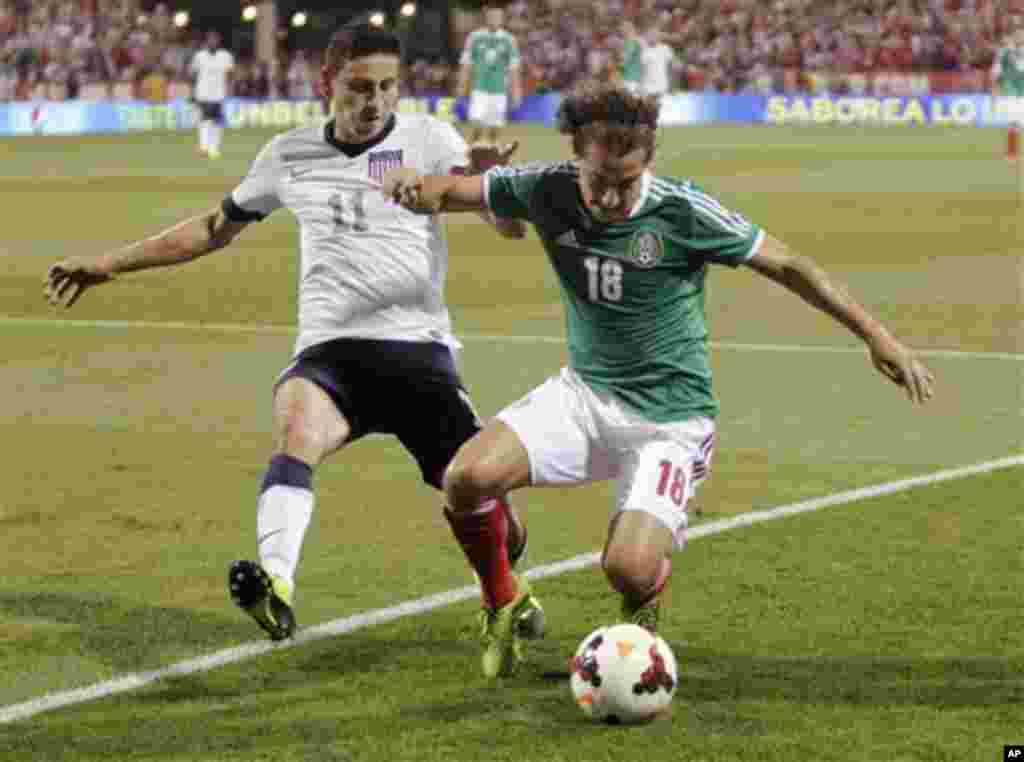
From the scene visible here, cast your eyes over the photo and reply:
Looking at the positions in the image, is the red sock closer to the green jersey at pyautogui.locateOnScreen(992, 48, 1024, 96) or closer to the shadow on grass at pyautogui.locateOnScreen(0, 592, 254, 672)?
the shadow on grass at pyautogui.locateOnScreen(0, 592, 254, 672)

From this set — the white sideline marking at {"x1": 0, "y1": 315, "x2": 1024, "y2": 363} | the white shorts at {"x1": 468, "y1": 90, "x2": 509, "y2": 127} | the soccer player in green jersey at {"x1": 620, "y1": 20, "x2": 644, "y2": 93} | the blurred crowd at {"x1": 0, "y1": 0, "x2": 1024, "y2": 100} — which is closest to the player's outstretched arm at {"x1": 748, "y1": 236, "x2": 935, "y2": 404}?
the white sideline marking at {"x1": 0, "y1": 315, "x2": 1024, "y2": 363}

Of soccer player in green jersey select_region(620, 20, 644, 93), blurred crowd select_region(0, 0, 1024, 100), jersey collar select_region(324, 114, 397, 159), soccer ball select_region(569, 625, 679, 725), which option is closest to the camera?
soccer ball select_region(569, 625, 679, 725)

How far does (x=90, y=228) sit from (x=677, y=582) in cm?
1781

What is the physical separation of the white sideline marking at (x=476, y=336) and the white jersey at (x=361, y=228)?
7.52 meters

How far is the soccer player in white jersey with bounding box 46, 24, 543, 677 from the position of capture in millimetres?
7426

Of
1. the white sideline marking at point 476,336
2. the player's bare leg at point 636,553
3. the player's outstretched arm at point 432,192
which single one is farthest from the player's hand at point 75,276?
the white sideline marking at point 476,336

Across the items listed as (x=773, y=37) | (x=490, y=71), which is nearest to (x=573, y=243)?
(x=490, y=71)

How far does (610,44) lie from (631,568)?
2350 inches

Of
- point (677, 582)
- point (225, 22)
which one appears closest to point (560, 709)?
point (677, 582)

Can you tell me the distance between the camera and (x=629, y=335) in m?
6.71

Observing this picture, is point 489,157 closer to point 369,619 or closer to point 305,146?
point 305,146

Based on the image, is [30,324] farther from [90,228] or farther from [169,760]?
[169,760]

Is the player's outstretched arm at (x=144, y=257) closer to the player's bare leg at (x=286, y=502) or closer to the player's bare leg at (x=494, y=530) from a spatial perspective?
the player's bare leg at (x=286, y=502)

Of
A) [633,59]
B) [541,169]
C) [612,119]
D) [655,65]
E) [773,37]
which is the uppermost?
[612,119]
